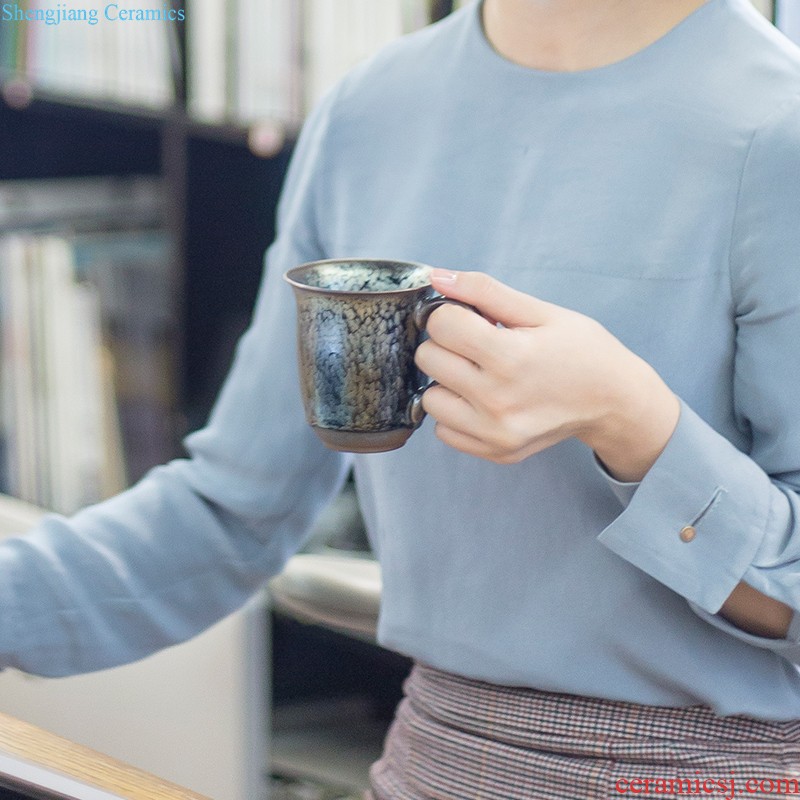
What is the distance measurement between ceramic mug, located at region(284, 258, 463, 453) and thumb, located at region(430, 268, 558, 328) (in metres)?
0.01

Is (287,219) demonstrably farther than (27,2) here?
No

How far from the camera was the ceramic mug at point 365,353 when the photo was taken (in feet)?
1.89

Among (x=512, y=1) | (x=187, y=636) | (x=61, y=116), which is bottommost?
(x=187, y=636)

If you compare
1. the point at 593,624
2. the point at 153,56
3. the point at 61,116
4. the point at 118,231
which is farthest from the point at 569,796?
the point at 61,116

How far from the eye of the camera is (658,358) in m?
0.71

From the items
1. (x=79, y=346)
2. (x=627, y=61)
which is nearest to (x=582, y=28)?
(x=627, y=61)

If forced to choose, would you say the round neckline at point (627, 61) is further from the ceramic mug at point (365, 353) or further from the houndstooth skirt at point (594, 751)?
the houndstooth skirt at point (594, 751)

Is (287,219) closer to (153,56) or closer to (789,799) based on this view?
(789,799)

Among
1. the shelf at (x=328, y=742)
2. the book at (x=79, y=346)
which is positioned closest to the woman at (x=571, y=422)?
the shelf at (x=328, y=742)

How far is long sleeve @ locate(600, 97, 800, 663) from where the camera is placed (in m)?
0.65

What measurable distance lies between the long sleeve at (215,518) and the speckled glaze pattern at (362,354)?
0.87 feet

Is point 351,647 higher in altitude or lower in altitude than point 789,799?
lower

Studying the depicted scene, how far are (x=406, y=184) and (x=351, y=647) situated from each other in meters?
0.67

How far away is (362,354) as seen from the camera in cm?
58
